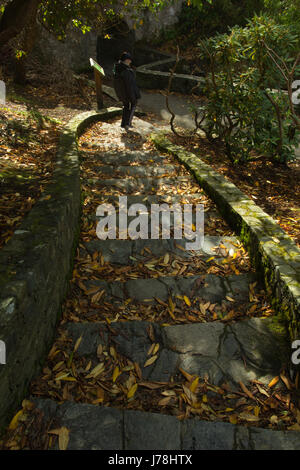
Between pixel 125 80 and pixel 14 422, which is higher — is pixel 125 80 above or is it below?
above

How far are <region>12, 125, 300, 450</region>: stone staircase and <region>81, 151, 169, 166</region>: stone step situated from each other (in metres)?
2.52

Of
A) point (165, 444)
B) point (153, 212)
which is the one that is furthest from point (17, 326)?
point (153, 212)

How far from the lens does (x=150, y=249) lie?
146 inches

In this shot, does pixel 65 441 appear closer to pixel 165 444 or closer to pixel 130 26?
pixel 165 444

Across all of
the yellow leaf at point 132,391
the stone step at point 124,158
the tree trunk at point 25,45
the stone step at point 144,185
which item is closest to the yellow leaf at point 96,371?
the yellow leaf at point 132,391

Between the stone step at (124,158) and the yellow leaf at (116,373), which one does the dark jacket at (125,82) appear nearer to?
the stone step at (124,158)

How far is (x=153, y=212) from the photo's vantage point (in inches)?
175

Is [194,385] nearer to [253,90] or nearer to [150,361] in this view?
[150,361]

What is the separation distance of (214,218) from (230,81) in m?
3.17
